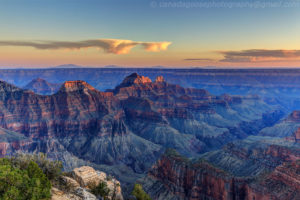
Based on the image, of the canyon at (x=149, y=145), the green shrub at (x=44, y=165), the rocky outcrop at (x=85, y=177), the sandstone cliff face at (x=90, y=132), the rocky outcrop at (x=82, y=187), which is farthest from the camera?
the sandstone cliff face at (x=90, y=132)

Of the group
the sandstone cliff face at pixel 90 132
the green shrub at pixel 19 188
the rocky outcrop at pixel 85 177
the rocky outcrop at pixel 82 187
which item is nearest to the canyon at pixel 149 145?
the sandstone cliff face at pixel 90 132

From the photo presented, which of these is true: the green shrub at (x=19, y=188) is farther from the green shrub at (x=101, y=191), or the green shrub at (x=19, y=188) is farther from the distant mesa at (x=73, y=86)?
the distant mesa at (x=73, y=86)

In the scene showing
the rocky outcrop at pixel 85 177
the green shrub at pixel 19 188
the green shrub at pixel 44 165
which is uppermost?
the green shrub at pixel 19 188

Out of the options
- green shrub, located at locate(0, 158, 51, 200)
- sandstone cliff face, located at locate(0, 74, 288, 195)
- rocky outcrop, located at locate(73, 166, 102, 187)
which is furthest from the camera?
sandstone cliff face, located at locate(0, 74, 288, 195)

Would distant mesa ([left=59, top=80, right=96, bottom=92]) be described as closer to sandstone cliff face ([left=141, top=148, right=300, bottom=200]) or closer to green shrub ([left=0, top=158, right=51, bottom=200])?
sandstone cliff face ([left=141, top=148, right=300, bottom=200])

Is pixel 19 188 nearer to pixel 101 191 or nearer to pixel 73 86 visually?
pixel 101 191

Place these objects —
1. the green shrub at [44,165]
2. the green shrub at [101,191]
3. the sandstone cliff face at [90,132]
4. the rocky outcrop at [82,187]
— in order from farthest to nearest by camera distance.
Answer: the sandstone cliff face at [90,132] → the green shrub at [101,191] → the green shrub at [44,165] → the rocky outcrop at [82,187]

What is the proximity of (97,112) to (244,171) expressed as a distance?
113 meters

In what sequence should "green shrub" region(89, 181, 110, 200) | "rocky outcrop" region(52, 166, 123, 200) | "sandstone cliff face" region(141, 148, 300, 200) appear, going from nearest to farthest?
"rocky outcrop" region(52, 166, 123, 200), "green shrub" region(89, 181, 110, 200), "sandstone cliff face" region(141, 148, 300, 200)

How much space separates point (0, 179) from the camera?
25984 millimetres

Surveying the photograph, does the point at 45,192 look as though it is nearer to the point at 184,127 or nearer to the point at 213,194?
the point at 213,194

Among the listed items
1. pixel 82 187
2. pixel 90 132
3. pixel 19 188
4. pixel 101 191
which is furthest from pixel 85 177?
pixel 90 132

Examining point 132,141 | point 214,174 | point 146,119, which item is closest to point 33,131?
point 132,141

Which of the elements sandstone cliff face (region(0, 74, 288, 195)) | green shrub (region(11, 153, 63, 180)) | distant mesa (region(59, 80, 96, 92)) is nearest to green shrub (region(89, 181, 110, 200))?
green shrub (region(11, 153, 63, 180))
